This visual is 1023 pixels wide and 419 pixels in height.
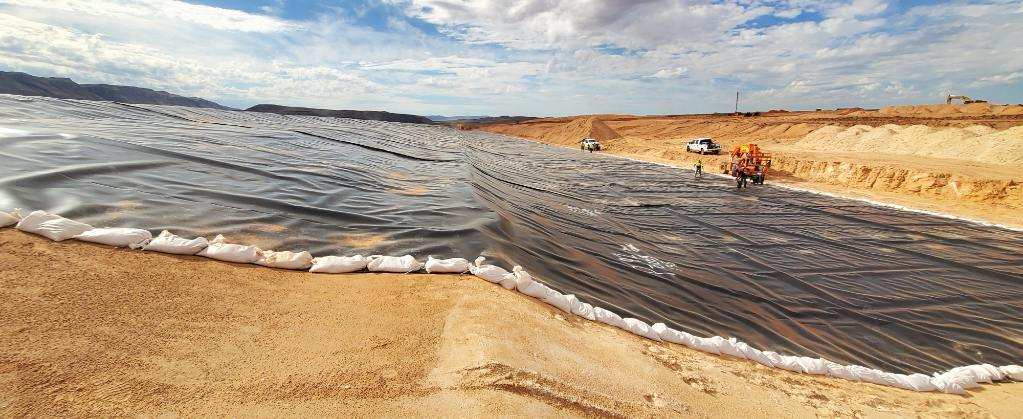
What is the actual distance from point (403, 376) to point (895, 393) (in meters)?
4.56

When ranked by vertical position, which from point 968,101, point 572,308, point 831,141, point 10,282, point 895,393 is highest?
point 968,101

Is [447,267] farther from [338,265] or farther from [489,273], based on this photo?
[338,265]

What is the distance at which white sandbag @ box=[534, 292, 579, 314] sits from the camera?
174 inches

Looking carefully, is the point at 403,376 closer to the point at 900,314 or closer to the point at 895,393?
the point at 895,393

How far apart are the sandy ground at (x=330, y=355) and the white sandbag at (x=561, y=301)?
179 millimetres

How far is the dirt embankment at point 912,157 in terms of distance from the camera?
14236mm

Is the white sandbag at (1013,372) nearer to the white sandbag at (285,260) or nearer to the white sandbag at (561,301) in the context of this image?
the white sandbag at (561,301)

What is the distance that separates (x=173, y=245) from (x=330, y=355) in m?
2.45

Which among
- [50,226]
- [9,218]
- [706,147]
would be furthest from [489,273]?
[706,147]

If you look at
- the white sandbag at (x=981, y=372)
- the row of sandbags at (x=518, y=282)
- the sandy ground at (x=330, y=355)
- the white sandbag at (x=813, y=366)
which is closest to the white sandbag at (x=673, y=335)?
the row of sandbags at (x=518, y=282)

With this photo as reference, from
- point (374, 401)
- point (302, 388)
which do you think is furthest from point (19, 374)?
point (374, 401)

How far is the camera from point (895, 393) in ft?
13.2

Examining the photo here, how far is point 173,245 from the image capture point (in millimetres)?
4078

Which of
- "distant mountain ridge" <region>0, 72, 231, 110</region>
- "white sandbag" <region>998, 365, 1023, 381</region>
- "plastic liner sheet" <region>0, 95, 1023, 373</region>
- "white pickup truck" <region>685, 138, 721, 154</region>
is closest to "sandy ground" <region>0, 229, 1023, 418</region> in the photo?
"white sandbag" <region>998, 365, 1023, 381</region>
